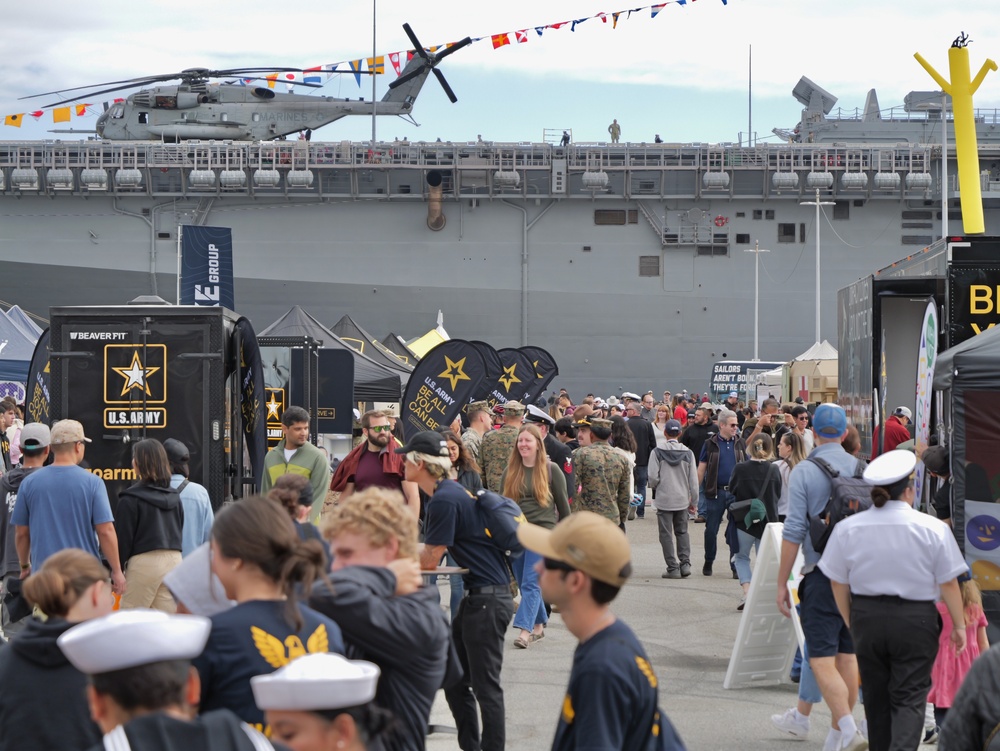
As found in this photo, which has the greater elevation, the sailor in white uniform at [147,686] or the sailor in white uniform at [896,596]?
the sailor in white uniform at [147,686]

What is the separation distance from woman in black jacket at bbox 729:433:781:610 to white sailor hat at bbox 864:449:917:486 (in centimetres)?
489

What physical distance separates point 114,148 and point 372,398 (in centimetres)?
3331

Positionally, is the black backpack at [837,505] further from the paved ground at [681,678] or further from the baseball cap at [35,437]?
the baseball cap at [35,437]

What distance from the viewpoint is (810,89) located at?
54.6 m

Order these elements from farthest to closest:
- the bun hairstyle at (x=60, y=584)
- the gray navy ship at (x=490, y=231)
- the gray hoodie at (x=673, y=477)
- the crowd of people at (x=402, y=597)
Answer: the gray navy ship at (x=490, y=231) → the gray hoodie at (x=673, y=477) → the bun hairstyle at (x=60, y=584) → the crowd of people at (x=402, y=597)

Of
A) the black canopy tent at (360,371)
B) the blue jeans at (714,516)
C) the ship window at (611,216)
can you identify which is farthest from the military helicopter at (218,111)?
the blue jeans at (714,516)

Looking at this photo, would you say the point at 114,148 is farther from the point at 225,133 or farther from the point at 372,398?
the point at 372,398

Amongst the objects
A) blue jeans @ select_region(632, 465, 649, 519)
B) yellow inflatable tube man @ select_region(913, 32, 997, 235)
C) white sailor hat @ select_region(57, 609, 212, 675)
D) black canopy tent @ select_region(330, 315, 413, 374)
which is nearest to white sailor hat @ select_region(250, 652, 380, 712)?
white sailor hat @ select_region(57, 609, 212, 675)

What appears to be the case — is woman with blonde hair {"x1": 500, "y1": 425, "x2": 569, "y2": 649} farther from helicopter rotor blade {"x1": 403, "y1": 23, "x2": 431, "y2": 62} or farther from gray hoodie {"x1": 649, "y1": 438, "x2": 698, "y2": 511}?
helicopter rotor blade {"x1": 403, "y1": 23, "x2": 431, "y2": 62}

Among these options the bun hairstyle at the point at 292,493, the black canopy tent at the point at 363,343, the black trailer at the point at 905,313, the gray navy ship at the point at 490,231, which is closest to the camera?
the bun hairstyle at the point at 292,493

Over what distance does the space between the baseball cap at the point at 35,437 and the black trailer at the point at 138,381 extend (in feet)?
6.40

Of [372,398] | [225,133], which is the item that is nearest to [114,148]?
[225,133]

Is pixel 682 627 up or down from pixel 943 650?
down

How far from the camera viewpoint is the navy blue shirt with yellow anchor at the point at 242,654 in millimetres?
2861
